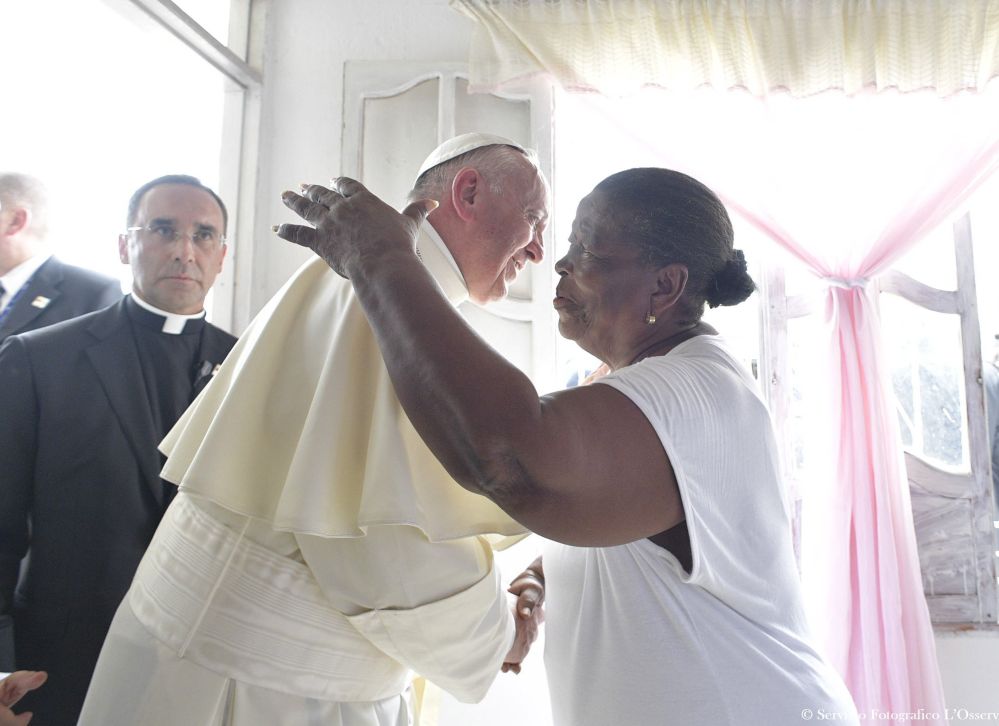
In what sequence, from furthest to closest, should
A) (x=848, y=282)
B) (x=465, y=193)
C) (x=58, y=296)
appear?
(x=848, y=282) → (x=58, y=296) → (x=465, y=193)

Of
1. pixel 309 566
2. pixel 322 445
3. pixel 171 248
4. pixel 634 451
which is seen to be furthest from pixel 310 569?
pixel 171 248

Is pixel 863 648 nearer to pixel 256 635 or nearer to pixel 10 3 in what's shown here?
pixel 256 635

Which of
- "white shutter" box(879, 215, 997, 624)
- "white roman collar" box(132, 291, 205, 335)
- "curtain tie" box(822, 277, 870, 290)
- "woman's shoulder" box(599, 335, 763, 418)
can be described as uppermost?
"curtain tie" box(822, 277, 870, 290)

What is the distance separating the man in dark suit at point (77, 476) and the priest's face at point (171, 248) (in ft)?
0.05

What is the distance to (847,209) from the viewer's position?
333 centimetres

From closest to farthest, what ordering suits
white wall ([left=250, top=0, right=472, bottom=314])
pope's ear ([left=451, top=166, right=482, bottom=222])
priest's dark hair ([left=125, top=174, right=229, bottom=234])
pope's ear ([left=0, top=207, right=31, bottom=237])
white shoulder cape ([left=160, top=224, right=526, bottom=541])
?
white shoulder cape ([left=160, top=224, right=526, bottom=541]), pope's ear ([left=451, top=166, right=482, bottom=222]), priest's dark hair ([left=125, top=174, right=229, bottom=234]), pope's ear ([left=0, top=207, right=31, bottom=237]), white wall ([left=250, top=0, right=472, bottom=314])

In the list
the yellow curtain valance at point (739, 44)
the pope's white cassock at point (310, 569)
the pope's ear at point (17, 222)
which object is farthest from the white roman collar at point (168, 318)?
the yellow curtain valance at point (739, 44)

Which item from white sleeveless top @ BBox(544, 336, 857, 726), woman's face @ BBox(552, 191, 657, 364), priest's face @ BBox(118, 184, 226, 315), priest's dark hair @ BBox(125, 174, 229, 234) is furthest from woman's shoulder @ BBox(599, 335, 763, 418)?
priest's dark hair @ BBox(125, 174, 229, 234)

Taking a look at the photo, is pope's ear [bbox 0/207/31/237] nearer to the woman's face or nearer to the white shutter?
the woman's face

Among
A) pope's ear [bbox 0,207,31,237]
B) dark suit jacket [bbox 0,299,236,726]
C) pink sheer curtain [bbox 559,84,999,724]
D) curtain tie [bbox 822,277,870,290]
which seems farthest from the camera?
curtain tie [bbox 822,277,870,290]

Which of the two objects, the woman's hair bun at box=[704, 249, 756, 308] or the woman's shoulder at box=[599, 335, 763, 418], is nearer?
the woman's shoulder at box=[599, 335, 763, 418]

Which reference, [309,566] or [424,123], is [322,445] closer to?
[309,566]

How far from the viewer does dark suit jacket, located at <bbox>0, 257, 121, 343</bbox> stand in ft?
8.54

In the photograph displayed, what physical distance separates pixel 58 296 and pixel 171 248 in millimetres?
744
